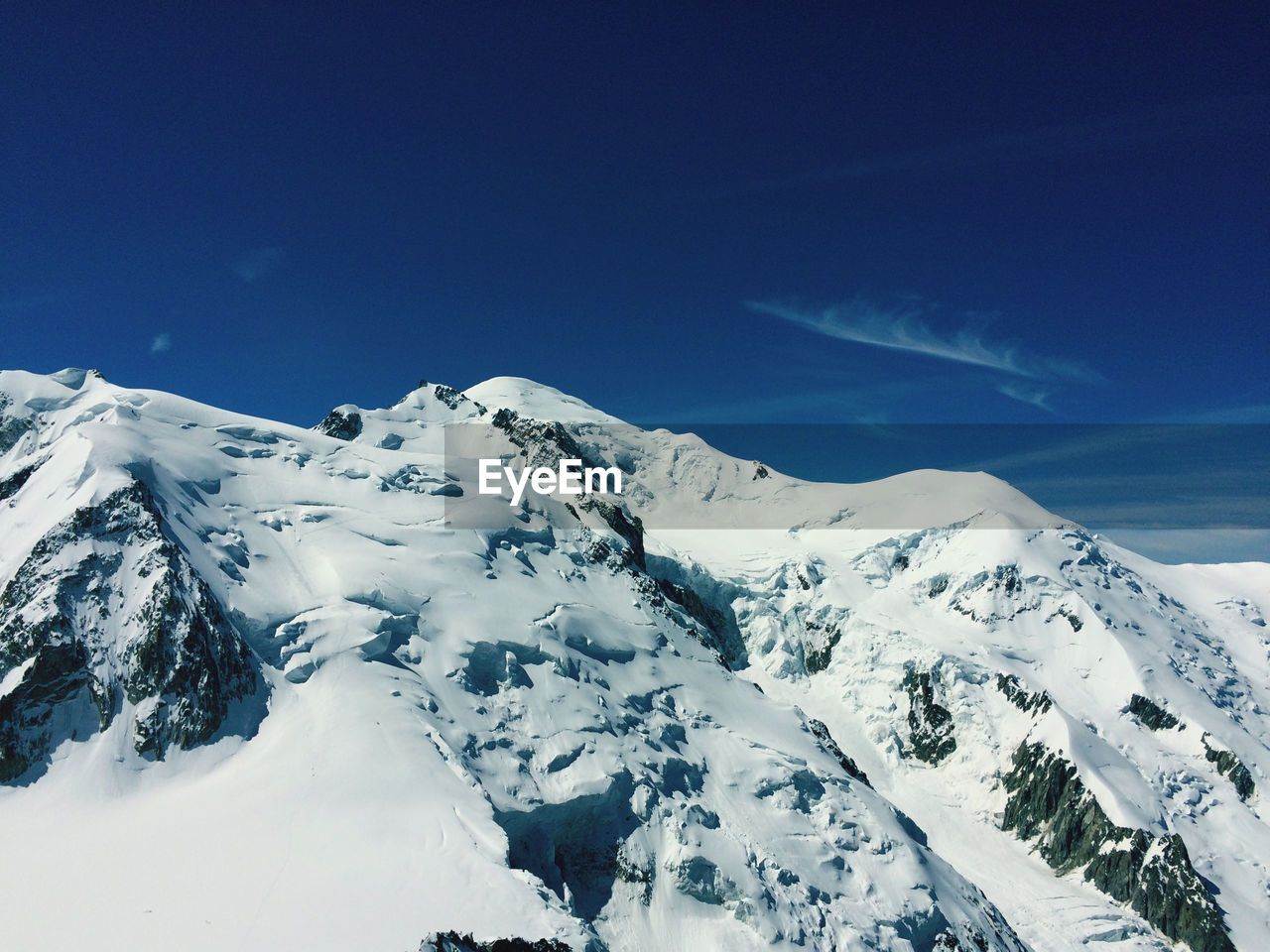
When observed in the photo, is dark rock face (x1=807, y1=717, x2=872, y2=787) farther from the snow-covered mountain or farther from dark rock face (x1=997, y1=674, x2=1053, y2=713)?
dark rock face (x1=997, y1=674, x2=1053, y2=713)

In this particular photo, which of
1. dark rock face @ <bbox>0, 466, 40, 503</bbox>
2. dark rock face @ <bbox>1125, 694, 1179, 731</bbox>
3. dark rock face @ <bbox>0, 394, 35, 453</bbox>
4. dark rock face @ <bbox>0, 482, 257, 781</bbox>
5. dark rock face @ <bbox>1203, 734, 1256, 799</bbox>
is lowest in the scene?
dark rock face @ <bbox>1203, 734, 1256, 799</bbox>

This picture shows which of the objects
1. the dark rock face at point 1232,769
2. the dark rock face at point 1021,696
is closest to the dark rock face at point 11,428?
the dark rock face at point 1021,696

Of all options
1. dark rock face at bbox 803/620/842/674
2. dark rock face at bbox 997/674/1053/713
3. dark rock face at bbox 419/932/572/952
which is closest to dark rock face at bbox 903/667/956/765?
dark rock face at bbox 997/674/1053/713

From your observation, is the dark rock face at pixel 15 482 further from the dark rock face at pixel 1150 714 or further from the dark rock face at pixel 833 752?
the dark rock face at pixel 1150 714

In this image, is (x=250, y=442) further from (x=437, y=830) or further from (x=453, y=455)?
(x=437, y=830)

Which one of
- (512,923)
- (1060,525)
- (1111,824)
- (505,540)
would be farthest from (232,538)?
(1060,525)
